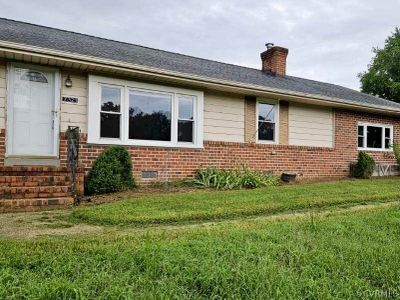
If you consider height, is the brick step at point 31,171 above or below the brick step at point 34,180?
above

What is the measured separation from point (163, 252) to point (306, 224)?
2099 mm

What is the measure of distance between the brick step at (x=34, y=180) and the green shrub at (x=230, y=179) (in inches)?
134

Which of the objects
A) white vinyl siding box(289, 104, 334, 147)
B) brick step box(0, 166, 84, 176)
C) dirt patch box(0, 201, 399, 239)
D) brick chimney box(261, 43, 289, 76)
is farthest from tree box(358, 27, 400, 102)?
brick step box(0, 166, 84, 176)

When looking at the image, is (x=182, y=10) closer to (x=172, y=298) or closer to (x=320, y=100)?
(x=320, y=100)

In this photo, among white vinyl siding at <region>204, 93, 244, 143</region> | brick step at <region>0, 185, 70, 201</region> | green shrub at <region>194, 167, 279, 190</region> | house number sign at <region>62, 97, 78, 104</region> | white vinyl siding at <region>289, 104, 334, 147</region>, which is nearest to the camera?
brick step at <region>0, 185, 70, 201</region>

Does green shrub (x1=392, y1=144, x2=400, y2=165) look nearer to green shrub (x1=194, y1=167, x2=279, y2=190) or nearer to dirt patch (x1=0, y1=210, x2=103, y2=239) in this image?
green shrub (x1=194, y1=167, x2=279, y2=190)

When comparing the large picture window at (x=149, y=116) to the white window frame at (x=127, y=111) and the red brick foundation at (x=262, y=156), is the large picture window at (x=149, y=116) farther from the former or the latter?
the red brick foundation at (x=262, y=156)

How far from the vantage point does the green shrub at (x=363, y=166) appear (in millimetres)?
12305

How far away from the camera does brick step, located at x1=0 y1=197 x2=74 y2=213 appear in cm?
568

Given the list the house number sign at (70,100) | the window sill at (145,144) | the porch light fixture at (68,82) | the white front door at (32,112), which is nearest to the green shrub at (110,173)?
the window sill at (145,144)

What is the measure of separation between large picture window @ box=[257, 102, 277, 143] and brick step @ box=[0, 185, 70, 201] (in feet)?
20.6

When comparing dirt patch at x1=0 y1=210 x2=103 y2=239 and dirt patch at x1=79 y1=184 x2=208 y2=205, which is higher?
dirt patch at x1=79 y1=184 x2=208 y2=205

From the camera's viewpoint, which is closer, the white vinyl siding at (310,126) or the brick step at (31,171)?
the brick step at (31,171)

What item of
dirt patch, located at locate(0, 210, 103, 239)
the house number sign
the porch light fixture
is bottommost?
dirt patch, located at locate(0, 210, 103, 239)
